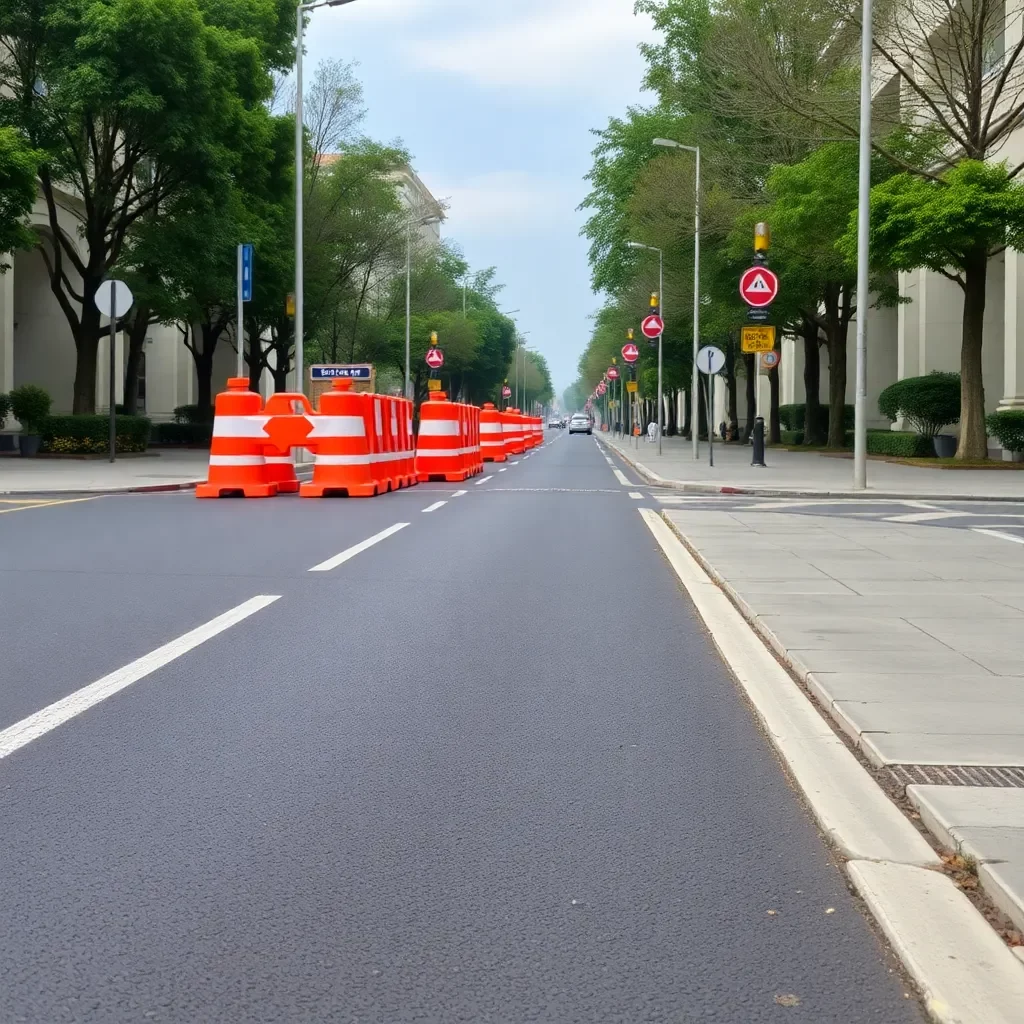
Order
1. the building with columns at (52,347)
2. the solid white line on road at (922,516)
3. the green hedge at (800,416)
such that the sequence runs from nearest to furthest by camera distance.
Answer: the solid white line on road at (922,516) → the building with columns at (52,347) → the green hedge at (800,416)

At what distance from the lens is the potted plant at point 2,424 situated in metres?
34.8

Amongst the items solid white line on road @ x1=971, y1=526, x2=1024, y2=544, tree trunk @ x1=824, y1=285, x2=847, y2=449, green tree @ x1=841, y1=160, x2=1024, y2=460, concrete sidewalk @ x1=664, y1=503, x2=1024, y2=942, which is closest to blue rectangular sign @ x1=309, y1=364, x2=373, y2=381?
green tree @ x1=841, y1=160, x2=1024, y2=460

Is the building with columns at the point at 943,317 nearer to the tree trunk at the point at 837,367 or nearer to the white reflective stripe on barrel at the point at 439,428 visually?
the tree trunk at the point at 837,367

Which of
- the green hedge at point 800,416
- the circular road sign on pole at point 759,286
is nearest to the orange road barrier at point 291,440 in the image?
the circular road sign on pole at point 759,286

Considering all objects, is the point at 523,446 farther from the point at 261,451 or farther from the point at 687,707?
the point at 687,707

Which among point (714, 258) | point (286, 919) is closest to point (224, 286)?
point (714, 258)

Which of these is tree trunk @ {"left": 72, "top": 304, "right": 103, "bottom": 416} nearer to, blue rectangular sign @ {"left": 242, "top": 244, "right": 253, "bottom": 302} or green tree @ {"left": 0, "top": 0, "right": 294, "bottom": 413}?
green tree @ {"left": 0, "top": 0, "right": 294, "bottom": 413}

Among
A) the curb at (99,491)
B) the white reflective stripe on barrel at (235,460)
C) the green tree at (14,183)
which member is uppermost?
the green tree at (14,183)

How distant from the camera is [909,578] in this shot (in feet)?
34.5

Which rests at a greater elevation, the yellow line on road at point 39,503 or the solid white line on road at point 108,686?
the yellow line on road at point 39,503

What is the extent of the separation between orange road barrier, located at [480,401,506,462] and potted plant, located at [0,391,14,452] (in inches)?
488

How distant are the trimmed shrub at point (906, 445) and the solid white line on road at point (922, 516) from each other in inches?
676

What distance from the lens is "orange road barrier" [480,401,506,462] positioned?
3753 centimetres

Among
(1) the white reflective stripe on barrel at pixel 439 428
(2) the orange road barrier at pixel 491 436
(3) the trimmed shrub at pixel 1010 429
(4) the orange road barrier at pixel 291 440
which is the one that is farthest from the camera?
(2) the orange road barrier at pixel 491 436
